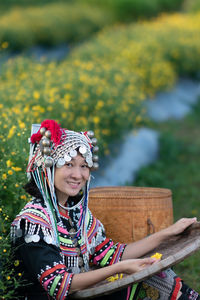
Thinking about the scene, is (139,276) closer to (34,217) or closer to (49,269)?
(49,269)

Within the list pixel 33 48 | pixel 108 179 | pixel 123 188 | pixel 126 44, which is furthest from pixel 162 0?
pixel 123 188

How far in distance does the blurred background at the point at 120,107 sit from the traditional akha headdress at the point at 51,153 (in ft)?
0.85

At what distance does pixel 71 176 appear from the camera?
7.95 feet

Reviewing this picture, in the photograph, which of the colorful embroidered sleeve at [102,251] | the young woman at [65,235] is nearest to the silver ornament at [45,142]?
the young woman at [65,235]

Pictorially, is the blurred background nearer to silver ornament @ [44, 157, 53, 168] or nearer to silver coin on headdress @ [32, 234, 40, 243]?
silver coin on headdress @ [32, 234, 40, 243]

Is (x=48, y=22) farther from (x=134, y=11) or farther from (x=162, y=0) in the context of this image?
(x=162, y=0)

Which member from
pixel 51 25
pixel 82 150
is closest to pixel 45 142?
pixel 82 150

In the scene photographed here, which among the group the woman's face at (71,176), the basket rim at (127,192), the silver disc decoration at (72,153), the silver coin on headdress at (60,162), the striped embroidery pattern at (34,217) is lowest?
the striped embroidery pattern at (34,217)

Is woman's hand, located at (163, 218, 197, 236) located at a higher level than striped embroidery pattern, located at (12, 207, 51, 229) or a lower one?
lower

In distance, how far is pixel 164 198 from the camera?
123 inches

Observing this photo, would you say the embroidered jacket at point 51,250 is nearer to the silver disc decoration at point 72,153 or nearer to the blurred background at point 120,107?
the blurred background at point 120,107

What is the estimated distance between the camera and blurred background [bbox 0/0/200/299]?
11.1 ft

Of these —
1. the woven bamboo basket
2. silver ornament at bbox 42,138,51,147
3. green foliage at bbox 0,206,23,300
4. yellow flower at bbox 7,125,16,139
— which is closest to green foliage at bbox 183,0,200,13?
yellow flower at bbox 7,125,16,139

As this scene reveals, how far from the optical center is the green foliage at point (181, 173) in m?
3.84
